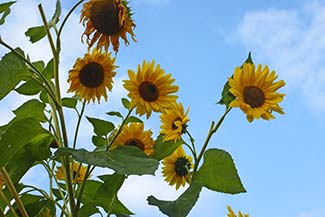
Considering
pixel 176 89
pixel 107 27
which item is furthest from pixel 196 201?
pixel 107 27

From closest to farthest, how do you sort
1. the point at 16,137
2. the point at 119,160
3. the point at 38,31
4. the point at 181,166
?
the point at 119,160 < the point at 16,137 < the point at 38,31 < the point at 181,166

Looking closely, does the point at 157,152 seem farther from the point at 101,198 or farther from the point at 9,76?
the point at 9,76

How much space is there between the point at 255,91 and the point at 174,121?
0.14 m

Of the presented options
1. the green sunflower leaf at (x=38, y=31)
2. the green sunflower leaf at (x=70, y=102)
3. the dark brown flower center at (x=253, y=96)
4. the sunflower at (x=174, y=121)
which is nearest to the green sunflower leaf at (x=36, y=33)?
the green sunflower leaf at (x=38, y=31)

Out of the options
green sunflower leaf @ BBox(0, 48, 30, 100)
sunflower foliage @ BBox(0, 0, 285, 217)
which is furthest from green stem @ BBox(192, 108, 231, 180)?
green sunflower leaf @ BBox(0, 48, 30, 100)

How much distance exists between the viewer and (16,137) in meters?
0.80

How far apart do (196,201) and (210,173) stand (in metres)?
0.13

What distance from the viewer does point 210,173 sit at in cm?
86

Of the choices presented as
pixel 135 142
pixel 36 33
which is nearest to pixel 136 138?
pixel 135 142

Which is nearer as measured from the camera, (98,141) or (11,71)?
(11,71)

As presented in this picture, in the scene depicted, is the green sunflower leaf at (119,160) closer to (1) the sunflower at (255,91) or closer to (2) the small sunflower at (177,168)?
(1) the sunflower at (255,91)

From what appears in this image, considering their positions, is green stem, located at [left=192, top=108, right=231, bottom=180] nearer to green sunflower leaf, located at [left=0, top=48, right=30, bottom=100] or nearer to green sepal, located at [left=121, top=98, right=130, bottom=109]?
green sepal, located at [left=121, top=98, right=130, bottom=109]

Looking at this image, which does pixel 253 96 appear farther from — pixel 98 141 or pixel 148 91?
pixel 98 141

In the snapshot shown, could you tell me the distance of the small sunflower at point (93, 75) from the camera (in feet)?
2.87
